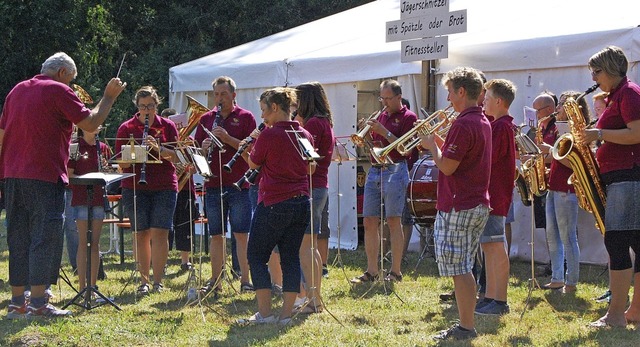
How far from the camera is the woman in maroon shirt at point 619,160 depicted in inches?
239

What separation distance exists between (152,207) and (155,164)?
414mm

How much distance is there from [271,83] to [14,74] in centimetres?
1160

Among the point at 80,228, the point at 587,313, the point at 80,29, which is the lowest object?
the point at 587,313

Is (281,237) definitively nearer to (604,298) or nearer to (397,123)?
(397,123)

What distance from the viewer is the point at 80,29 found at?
22000mm

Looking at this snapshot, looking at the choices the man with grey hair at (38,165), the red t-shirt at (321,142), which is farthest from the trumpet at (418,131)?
the man with grey hair at (38,165)

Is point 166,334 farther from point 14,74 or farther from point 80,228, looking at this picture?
point 14,74

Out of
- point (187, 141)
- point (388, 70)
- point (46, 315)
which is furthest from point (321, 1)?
point (46, 315)

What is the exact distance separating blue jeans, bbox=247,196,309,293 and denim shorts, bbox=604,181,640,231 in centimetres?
214

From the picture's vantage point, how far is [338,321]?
6871mm

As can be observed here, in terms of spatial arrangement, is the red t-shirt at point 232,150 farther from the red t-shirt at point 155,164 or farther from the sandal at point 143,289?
the sandal at point 143,289

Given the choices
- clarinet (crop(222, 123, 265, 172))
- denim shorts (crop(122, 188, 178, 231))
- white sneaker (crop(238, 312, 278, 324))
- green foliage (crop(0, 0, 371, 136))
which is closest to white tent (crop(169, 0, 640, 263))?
denim shorts (crop(122, 188, 178, 231))

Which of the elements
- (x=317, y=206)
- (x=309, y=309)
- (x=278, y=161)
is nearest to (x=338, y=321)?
(x=309, y=309)

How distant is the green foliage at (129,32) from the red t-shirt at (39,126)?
14652 mm
